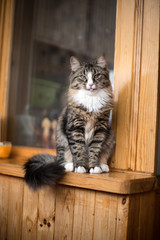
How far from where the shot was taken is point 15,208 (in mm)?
1403

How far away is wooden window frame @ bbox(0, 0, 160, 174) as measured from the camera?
4.08 ft

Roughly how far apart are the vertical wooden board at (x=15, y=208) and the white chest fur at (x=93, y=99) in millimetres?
564

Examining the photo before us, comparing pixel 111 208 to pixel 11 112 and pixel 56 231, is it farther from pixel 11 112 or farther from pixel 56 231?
pixel 11 112

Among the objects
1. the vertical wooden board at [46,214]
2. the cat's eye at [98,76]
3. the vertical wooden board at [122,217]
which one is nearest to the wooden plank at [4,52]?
the vertical wooden board at [46,214]

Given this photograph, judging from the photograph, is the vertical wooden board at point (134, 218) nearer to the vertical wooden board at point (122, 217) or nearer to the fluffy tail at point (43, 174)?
the vertical wooden board at point (122, 217)

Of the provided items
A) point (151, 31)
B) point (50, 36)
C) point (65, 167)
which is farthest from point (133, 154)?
point (50, 36)

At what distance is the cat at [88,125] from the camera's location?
4.13ft

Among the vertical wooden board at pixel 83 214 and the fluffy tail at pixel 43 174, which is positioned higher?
the fluffy tail at pixel 43 174

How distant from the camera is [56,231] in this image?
1.24m

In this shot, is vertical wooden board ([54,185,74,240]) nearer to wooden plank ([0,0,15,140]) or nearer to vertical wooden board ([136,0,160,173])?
vertical wooden board ([136,0,160,173])

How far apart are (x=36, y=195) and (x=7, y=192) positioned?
0.23 meters

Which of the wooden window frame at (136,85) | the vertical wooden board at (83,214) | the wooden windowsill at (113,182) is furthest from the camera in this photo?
the wooden window frame at (136,85)

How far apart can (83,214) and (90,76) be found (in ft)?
2.25

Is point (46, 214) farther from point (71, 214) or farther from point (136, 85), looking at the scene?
point (136, 85)
